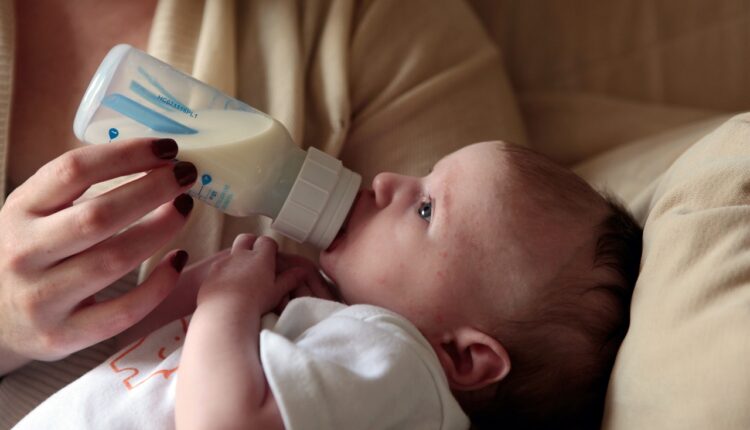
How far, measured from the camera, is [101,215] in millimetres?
762

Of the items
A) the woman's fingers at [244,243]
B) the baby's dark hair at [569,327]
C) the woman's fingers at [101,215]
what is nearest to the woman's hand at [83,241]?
the woman's fingers at [101,215]

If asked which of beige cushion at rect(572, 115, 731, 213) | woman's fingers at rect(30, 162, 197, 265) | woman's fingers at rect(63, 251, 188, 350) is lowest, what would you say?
beige cushion at rect(572, 115, 731, 213)

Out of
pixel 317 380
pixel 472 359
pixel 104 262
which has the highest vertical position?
pixel 104 262

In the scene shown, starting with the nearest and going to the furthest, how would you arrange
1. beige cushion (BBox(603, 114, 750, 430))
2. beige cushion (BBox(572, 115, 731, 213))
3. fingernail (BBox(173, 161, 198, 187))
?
beige cushion (BBox(603, 114, 750, 430)) < fingernail (BBox(173, 161, 198, 187)) < beige cushion (BBox(572, 115, 731, 213))

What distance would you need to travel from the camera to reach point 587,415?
94 centimetres

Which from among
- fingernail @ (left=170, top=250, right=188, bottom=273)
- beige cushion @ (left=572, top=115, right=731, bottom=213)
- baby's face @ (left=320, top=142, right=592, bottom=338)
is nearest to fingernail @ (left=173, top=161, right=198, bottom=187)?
fingernail @ (left=170, top=250, right=188, bottom=273)

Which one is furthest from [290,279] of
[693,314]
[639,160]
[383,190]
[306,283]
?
[639,160]

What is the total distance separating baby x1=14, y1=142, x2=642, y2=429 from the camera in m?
0.78

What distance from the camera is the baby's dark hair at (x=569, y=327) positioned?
2.86 ft

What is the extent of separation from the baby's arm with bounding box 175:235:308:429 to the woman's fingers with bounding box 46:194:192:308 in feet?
0.29

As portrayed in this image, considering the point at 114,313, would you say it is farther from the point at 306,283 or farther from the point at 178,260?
the point at 306,283

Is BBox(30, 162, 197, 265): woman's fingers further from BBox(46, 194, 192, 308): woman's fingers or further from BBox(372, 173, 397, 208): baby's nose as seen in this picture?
BBox(372, 173, 397, 208): baby's nose

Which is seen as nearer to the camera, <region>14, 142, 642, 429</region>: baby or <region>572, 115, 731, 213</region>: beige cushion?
<region>14, 142, 642, 429</region>: baby

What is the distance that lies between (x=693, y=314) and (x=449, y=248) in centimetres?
26
